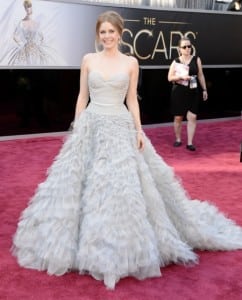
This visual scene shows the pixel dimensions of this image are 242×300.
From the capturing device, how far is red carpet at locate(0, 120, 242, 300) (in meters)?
2.90

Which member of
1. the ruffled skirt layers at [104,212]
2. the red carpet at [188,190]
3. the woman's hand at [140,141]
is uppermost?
the woman's hand at [140,141]

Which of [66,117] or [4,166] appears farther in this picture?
[66,117]

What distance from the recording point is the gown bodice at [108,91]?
3217mm

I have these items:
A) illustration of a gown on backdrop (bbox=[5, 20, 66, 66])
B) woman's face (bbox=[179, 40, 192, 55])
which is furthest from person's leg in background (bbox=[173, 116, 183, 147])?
illustration of a gown on backdrop (bbox=[5, 20, 66, 66])

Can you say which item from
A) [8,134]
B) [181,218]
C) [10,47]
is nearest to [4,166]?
[8,134]

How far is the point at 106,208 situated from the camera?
3047 millimetres

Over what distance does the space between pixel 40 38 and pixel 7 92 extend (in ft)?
3.59

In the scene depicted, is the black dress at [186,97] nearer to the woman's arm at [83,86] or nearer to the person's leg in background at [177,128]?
the person's leg in background at [177,128]

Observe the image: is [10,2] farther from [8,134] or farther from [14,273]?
[14,273]

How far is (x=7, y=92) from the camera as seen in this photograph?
8.30 m

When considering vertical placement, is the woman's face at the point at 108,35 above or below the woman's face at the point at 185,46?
above

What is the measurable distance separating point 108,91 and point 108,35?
36 centimetres

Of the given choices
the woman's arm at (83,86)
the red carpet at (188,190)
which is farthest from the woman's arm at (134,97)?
the red carpet at (188,190)

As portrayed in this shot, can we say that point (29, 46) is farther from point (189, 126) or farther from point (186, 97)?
point (189, 126)
